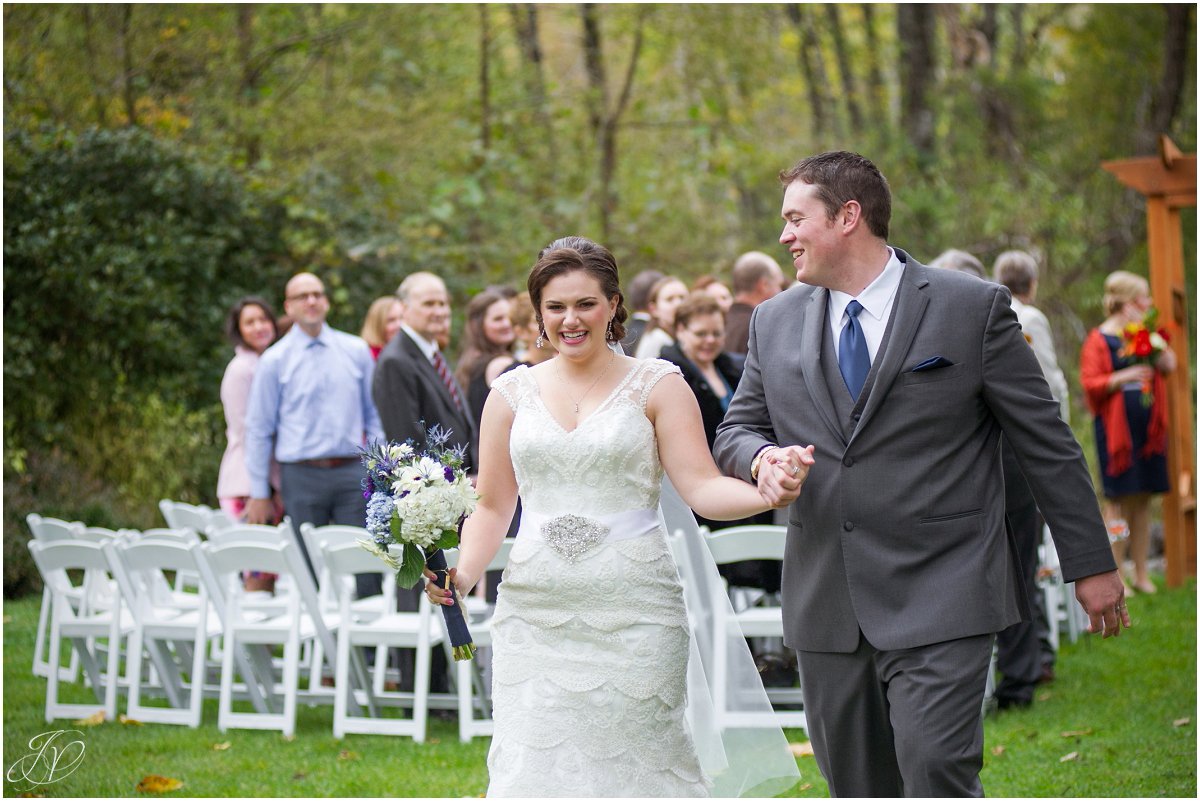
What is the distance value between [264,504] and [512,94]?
923 cm

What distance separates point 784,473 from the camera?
3.57 meters

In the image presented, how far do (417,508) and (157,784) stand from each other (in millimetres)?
2848

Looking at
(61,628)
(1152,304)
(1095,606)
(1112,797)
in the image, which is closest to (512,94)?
(1152,304)

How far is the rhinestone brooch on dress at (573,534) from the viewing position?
4.18m

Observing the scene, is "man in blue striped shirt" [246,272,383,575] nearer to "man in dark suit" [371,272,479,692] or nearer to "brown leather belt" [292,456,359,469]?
"brown leather belt" [292,456,359,469]

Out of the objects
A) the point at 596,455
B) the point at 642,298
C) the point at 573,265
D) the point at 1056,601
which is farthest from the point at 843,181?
the point at 1056,601

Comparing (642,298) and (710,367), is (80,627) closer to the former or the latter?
(710,367)

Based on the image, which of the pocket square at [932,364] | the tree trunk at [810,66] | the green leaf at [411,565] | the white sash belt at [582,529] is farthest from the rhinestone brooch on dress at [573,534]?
the tree trunk at [810,66]

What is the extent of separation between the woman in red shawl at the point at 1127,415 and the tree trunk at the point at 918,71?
800cm

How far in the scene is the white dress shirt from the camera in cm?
390

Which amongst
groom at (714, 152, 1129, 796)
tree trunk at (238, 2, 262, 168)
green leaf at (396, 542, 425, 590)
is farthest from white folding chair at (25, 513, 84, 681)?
tree trunk at (238, 2, 262, 168)

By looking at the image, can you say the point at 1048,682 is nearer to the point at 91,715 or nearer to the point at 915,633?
the point at 915,633

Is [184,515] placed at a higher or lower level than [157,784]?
higher

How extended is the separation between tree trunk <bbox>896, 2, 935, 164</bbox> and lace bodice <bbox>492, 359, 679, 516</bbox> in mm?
14730
